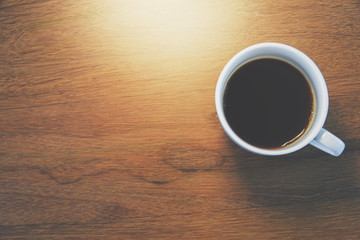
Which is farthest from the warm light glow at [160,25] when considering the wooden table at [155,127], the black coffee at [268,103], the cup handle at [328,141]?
the cup handle at [328,141]

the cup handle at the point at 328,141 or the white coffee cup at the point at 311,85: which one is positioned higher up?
the white coffee cup at the point at 311,85

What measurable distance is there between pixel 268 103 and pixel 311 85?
0.07 metres

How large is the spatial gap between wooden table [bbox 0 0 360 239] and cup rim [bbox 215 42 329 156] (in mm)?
94

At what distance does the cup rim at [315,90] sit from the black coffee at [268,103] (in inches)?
0.9

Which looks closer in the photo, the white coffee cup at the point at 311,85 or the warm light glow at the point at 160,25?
the white coffee cup at the point at 311,85

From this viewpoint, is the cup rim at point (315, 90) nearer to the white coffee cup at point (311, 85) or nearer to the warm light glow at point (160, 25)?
the white coffee cup at point (311, 85)

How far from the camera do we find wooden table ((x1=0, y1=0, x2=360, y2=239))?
1.69ft

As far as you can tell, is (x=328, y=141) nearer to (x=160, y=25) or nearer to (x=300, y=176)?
(x=300, y=176)

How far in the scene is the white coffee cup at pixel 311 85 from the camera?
1.35 feet

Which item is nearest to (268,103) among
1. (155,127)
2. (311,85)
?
(311,85)

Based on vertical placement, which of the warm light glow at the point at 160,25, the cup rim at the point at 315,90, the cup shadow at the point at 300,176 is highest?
the warm light glow at the point at 160,25

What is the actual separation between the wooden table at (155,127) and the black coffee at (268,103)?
0.06 meters

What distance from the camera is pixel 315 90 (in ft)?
1.46

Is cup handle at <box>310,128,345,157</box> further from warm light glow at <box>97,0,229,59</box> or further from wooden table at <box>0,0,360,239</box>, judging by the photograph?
warm light glow at <box>97,0,229,59</box>
